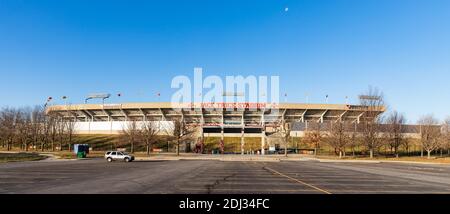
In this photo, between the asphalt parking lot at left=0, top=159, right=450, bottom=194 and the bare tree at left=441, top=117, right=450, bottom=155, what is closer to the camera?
the asphalt parking lot at left=0, top=159, right=450, bottom=194

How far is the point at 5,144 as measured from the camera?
10894 cm

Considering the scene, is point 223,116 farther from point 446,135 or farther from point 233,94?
point 446,135

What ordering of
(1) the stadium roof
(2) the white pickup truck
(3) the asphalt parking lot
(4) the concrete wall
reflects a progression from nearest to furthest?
(3) the asphalt parking lot, (2) the white pickup truck, (1) the stadium roof, (4) the concrete wall

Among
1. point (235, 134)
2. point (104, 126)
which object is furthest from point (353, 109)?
point (104, 126)

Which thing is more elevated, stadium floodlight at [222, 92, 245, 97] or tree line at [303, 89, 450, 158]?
stadium floodlight at [222, 92, 245, 97]

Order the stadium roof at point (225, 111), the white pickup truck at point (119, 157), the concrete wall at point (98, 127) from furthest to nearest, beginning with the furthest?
the concrete wall at point (98, 127)
the stadium roof at point (225, 111)
the white pickup truck at point (119, 157)

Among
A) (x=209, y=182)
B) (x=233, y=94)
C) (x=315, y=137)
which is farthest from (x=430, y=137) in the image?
(x=209, y=182)

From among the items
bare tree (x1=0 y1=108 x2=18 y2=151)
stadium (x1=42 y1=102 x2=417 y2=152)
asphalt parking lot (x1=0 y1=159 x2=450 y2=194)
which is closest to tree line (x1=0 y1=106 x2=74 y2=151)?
bare tree (x1=0 y1=108 x2=18 y2=151)

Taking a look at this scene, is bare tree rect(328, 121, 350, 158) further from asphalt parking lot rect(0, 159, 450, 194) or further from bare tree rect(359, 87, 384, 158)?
asphalt parking lot rect(0, 159, 450, 194)

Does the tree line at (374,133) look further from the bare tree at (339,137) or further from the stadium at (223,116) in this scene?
the stadium at (223,116)

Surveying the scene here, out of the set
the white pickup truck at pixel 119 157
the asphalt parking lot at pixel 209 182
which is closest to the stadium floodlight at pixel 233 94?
the white pickup truck at pixel 119 157
